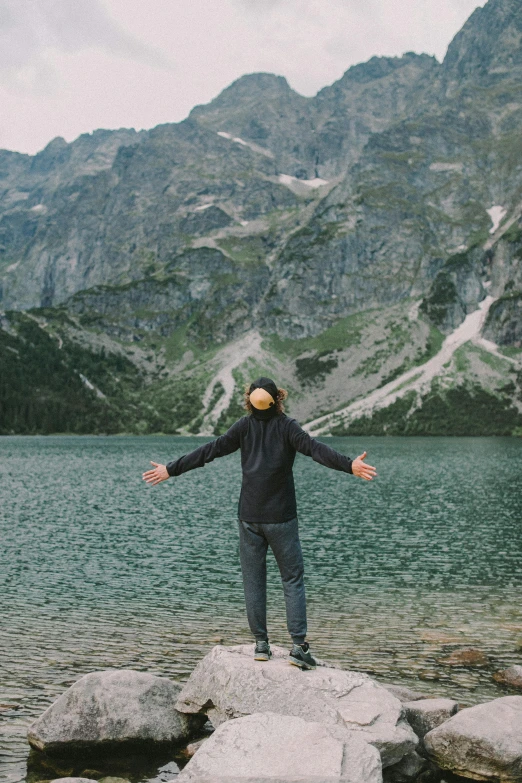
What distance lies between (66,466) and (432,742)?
11850 cm

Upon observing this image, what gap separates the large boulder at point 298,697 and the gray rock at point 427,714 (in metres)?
1.74

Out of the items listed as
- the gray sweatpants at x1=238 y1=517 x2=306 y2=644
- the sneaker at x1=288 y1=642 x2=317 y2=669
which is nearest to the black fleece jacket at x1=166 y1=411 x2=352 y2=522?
the gray sweatpants at x1=238 y1=517 x2=306 y2=644

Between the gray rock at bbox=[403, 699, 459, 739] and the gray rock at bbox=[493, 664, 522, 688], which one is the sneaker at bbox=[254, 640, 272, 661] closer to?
the gray rock at bbox=[403, 699, 459, 739]

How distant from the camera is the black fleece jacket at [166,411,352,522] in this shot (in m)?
13.7

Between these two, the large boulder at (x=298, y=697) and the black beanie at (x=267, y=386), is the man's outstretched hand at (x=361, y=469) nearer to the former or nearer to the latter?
the black beanie at (x=267, y=386)

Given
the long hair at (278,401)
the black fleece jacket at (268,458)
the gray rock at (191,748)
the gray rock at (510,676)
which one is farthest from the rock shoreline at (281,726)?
the gray rock at (510,676)

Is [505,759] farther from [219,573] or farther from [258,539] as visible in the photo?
[219,573]

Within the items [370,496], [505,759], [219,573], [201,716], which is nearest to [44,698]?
[201,716]

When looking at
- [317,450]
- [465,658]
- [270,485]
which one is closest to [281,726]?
[270,485]

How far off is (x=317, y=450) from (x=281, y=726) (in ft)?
17.0

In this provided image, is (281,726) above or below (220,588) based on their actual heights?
above

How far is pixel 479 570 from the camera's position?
1566 inches

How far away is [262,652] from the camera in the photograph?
14.2 metres

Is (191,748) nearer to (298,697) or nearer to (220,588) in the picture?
(298,697)
